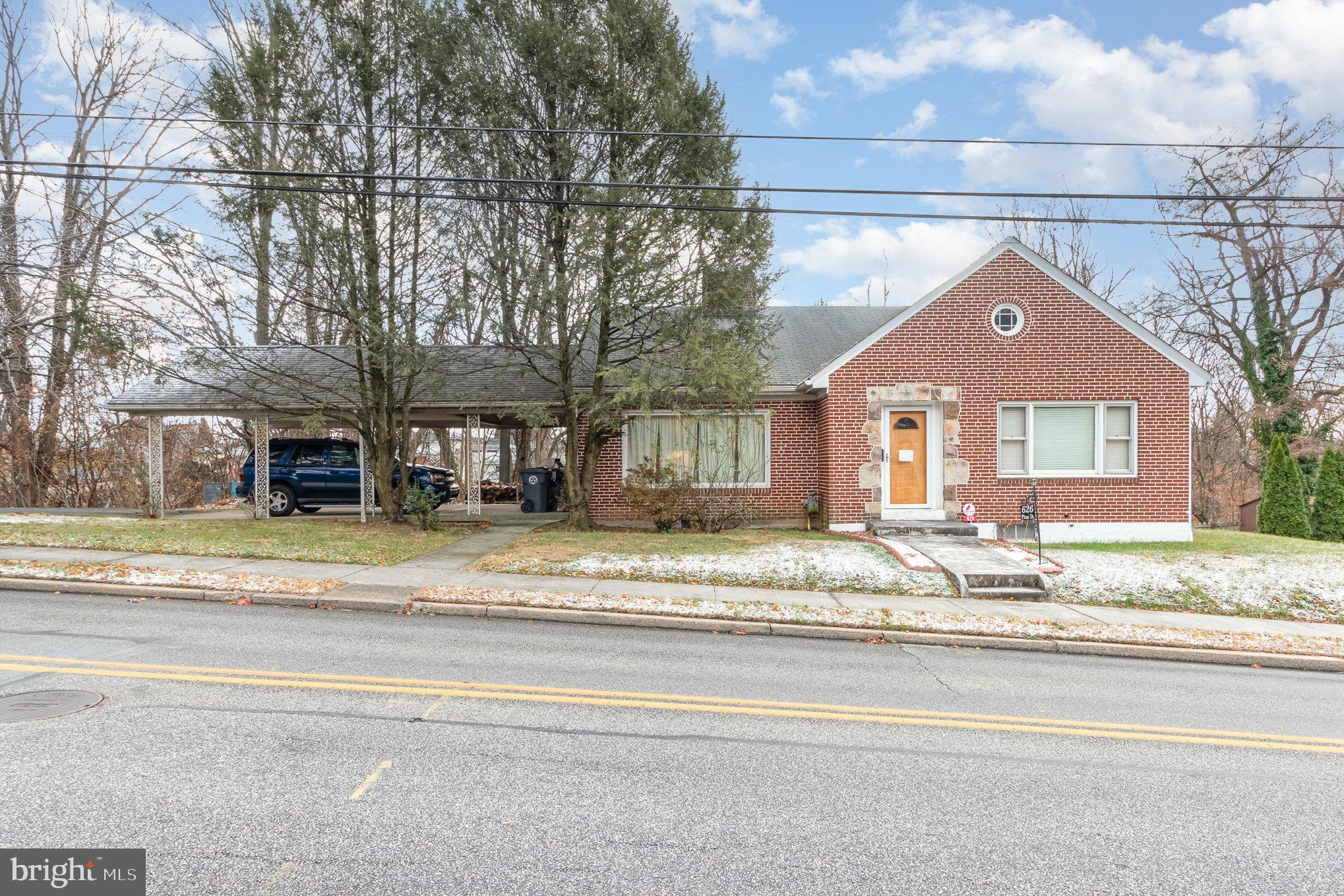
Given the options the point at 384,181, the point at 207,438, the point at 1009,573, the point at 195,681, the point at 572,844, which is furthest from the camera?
the point at 207,438

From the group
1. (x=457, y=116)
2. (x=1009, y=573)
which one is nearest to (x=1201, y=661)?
(x=1009, y=573)

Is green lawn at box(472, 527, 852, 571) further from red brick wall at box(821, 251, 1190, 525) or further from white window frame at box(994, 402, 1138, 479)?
white window frame at box(994, 402, 1138, 479)

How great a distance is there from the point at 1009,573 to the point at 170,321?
14866mm

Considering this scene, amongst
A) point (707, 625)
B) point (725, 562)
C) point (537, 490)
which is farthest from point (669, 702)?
point (537, 490)

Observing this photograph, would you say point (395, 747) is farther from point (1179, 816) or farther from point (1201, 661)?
point (1201, 661)

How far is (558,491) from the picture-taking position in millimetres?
19562

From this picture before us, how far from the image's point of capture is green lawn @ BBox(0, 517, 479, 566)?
1100 cm

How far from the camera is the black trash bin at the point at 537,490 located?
1904 cm

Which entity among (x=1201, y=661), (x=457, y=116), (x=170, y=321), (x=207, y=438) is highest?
(x=457, y=116)

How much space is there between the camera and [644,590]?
370 inches

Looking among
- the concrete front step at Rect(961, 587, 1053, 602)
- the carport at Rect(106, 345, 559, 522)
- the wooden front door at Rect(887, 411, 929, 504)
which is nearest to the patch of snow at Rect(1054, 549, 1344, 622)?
the concrete front step at Rect(961, 587, 1053, 602)

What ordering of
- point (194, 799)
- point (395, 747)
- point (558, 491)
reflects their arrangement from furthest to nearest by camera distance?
point (558, 491), point (395, 747), point (194, 799)

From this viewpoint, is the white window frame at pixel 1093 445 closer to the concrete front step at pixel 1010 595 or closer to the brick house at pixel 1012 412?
the brick house at pixel 1012 412

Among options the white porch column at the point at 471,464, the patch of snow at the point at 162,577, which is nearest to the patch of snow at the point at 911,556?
the patch of snow at the point at 162,577
